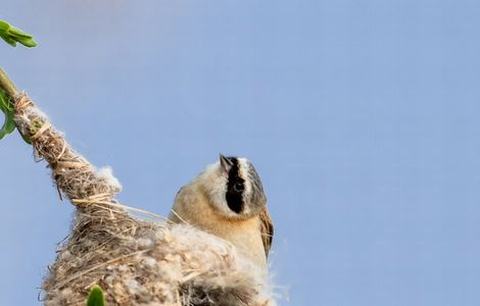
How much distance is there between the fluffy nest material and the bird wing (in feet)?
Answer: 4.89

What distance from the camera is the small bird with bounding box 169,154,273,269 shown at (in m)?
Result: 6.14

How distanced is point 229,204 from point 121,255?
1623mm

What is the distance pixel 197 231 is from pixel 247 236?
1.30 metres

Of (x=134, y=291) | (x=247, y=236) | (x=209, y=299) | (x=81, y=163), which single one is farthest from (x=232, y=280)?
(x=247, y=236)

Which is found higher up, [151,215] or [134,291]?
[151,215]

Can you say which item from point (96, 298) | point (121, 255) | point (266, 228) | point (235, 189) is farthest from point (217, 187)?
point (96, 298)

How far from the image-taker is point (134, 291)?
445cm

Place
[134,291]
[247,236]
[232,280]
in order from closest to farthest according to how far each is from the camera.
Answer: [134,291]
[232,280]
[247,236]

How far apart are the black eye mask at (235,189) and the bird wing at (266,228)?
0.75 feet

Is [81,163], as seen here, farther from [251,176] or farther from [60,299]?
[251,176]

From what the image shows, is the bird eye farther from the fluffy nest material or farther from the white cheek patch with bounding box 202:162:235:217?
the fluffy nest material

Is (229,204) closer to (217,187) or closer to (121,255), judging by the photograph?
(217,187)

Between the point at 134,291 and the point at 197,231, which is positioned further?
the point at 197,231

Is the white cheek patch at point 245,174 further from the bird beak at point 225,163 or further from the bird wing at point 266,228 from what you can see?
the bird wing at point 266,228
